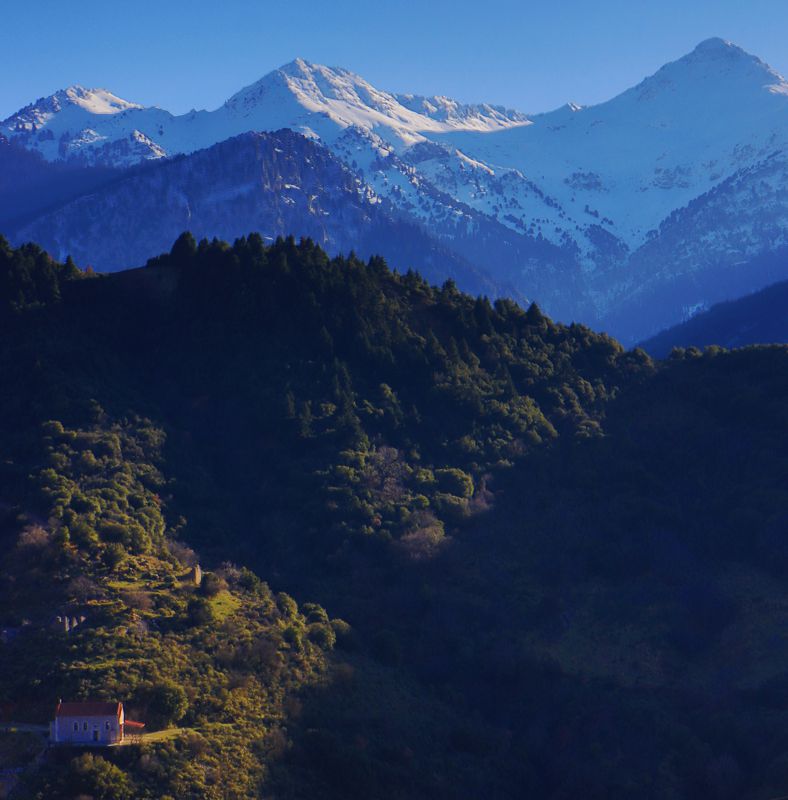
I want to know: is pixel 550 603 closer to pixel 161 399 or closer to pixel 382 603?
pixel 382 603

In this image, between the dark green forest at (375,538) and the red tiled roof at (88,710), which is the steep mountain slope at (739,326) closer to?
the dark green forest at (375,538)

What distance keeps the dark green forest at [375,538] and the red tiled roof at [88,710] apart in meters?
1.49

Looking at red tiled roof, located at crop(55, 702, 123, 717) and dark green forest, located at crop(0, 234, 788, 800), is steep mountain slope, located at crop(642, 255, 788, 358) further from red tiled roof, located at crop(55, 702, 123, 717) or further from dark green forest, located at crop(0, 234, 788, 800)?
red tiled roof, located at crop(55, 702, 123, 717)

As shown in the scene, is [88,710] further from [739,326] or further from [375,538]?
[739,326]

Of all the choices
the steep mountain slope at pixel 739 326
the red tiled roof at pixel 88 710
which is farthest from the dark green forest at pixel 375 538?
the steep mountain slope at pixel 739 326

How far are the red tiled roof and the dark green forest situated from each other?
1.49 metres

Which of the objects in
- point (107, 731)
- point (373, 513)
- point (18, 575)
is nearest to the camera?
point (107, 731)

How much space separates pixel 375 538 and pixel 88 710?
25834 millimetres

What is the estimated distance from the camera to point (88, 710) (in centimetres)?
5166

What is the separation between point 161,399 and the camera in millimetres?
83500

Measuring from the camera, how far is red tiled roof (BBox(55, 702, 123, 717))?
169ft

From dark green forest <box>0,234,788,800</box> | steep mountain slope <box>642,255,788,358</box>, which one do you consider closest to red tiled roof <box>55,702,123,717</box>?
dark green forest <box>0,234,788,800</box>

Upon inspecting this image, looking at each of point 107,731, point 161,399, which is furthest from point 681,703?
point 161,399

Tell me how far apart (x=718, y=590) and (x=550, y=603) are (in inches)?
373
